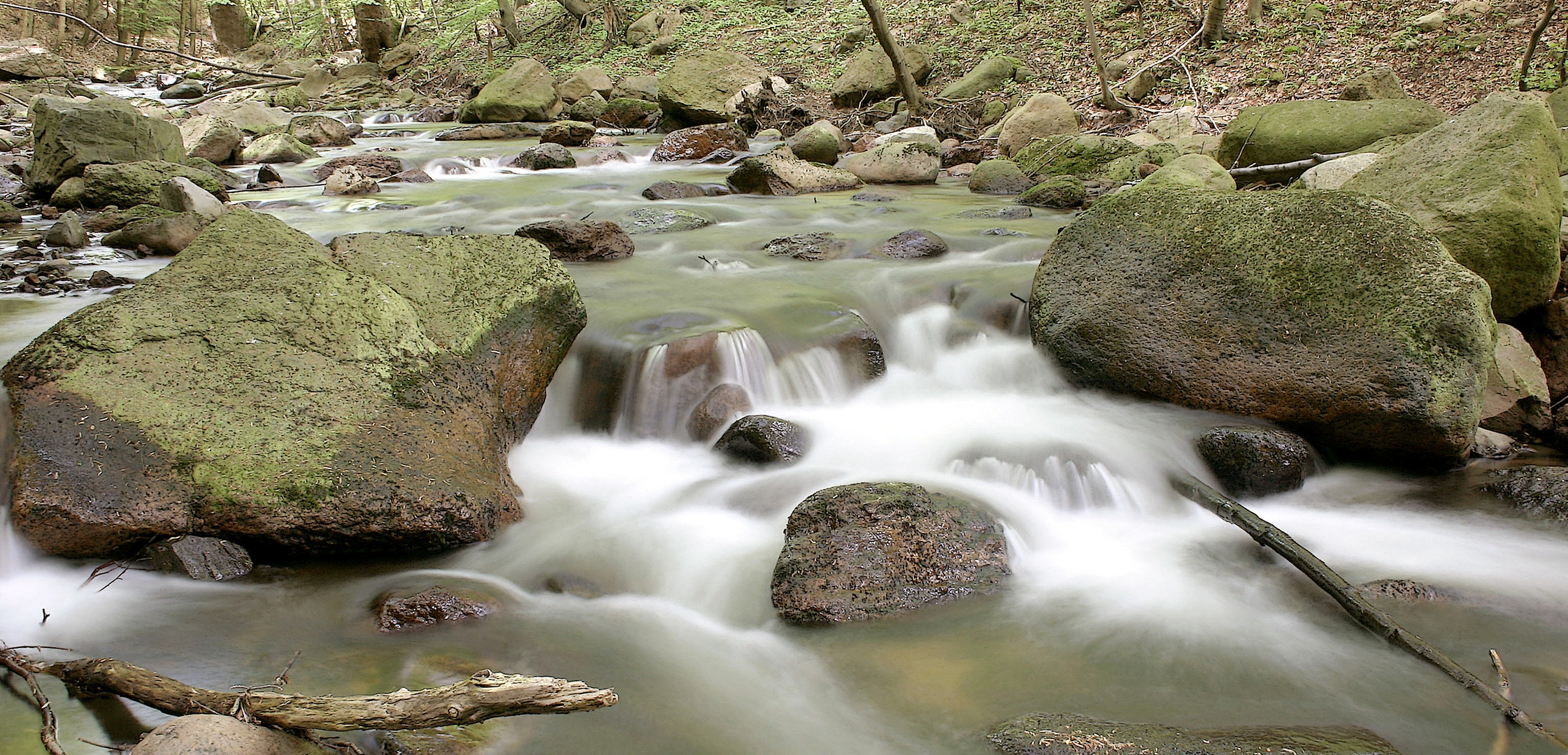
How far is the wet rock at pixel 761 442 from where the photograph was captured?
4.85 metres

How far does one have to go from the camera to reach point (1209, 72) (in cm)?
1524

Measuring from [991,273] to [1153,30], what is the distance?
41.8 ft

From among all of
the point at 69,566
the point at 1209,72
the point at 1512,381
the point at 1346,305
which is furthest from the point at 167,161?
the point at 1209,72

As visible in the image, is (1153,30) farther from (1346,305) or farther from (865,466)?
(865,466)

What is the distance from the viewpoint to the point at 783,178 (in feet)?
38.1

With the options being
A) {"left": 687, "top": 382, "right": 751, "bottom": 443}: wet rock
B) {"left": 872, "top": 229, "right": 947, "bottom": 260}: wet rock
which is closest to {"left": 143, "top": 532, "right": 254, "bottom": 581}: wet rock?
{"left": 687, "top": 382, "right": 751, "bottom": 443}: wet rock

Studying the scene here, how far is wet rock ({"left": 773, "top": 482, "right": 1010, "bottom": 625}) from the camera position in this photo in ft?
11.3

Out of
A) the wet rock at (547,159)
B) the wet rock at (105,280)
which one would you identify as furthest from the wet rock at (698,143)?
the wet rock at (105,280)

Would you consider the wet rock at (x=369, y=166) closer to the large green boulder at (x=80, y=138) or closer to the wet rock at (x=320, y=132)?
the large green boulder at (x=80, y=138)

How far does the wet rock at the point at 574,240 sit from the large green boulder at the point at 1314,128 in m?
7.05

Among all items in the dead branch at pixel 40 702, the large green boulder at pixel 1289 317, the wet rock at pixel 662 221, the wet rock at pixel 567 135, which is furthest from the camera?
the wet rock at pixel 567 135

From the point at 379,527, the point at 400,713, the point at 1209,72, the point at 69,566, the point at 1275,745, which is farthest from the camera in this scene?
the point at 1209,72

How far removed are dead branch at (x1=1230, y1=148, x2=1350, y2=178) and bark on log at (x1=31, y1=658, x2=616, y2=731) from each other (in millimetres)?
9274

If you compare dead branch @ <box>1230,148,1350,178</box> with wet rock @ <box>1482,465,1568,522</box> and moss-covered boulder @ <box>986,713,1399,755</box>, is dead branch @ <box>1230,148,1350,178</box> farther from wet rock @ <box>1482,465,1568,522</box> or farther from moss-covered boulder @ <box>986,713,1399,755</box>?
moss-covered boulder @ <box>986,713,1399,755</box>
